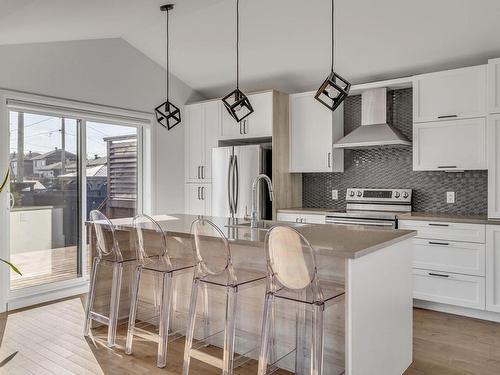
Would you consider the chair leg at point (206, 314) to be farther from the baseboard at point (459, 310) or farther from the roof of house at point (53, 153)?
the roof of house at point (53, 153)

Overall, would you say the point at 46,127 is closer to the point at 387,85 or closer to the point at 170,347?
the point at 170,347

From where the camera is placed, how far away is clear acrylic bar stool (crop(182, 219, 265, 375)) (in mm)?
2596

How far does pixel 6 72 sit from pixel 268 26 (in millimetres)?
2649

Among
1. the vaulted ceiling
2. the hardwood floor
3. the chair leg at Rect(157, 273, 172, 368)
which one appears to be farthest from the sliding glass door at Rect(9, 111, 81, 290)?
the chair leg at Rect(157, 273, 172, 368)

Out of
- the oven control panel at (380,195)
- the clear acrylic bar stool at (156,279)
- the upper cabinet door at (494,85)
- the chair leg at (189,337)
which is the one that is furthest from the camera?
the oven control panel at (380,195)

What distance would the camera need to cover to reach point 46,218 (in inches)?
180

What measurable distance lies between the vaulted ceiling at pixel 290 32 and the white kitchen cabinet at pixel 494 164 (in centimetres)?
72

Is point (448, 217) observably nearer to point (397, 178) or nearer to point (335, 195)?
point (397, 178)

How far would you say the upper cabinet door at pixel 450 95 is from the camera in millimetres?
3879

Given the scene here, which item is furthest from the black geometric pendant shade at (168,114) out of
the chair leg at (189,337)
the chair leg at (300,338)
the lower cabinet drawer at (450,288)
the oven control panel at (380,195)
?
the lower cabinet drawer at (450,288)

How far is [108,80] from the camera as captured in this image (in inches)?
197

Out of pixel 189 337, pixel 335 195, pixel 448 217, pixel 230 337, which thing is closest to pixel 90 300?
pixel 189 337

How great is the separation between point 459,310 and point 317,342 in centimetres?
233

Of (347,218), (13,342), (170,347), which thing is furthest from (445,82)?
(13,342)
